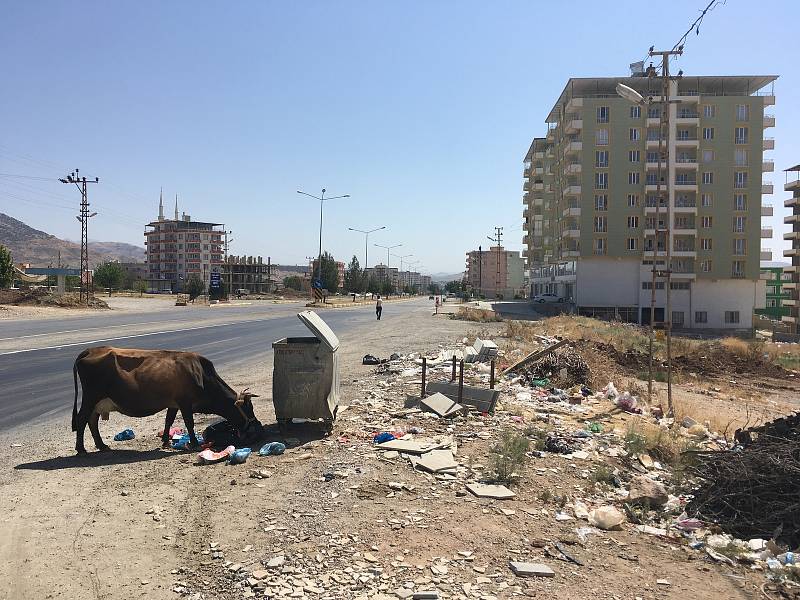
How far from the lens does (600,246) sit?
2655 inches

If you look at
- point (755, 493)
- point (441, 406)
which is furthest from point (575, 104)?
point (755, 493)

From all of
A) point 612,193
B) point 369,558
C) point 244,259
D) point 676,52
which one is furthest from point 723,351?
point 244,259

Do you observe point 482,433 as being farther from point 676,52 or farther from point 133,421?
point 676,52

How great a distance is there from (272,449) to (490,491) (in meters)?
2.86

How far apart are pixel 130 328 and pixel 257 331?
623 centimetres

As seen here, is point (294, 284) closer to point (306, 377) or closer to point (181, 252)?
point (181, 252)

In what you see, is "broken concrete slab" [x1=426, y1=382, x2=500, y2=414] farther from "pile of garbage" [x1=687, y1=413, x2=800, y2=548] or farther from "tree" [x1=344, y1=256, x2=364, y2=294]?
"tree" [x1=344, y1=256, x2=364, y2=294]

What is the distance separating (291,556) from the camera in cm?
462

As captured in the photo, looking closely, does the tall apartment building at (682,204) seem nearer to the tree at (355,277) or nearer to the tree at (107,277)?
the tree at (355,277)

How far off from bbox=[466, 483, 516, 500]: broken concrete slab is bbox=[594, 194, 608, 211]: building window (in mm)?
66699

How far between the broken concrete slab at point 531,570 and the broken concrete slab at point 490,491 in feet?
4.82

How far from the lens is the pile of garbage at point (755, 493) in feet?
18.2

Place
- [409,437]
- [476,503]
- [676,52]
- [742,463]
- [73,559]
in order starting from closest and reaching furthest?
[73,559]
[476,503]
[742,463]
[409,437]
[676,52]

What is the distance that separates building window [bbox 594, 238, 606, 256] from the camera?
67.0 metres
